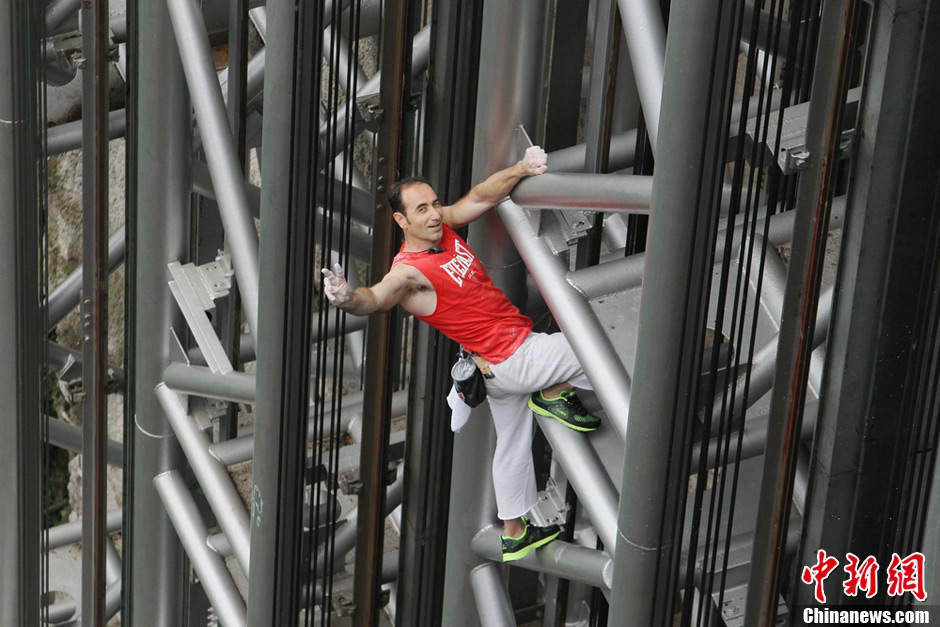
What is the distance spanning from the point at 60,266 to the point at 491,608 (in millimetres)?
14351

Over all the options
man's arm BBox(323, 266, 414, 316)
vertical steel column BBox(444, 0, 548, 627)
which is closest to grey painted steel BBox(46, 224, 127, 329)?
vertical steel column BBox(444, 0, 548, 627)

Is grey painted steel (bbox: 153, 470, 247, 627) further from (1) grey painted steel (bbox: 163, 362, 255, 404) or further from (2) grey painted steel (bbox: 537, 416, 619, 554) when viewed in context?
(2) grey painted steel (bbox: 537, 416, 619, 554)

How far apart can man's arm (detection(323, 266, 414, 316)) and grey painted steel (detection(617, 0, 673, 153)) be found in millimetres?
1415

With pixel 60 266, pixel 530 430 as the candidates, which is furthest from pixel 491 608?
pixel 60 266

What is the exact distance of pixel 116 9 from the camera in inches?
664

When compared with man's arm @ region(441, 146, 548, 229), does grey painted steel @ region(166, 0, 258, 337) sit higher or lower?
higher

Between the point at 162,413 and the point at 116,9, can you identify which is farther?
the point at 116,9

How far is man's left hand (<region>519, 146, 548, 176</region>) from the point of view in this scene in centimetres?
812

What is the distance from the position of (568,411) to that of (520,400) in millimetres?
319

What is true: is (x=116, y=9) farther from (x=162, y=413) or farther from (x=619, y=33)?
(x=619, y=33)

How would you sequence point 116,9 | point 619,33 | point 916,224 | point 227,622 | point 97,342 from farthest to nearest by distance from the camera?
point 116,9 < point 97,342 < point 227,622 < point 619,33 < point 916,224

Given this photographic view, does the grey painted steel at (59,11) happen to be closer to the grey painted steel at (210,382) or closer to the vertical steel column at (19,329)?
the vertical steel column at (19,329)

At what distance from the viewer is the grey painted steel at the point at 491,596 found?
29.6 feet

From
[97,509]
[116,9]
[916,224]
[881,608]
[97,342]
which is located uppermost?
[116,9]
